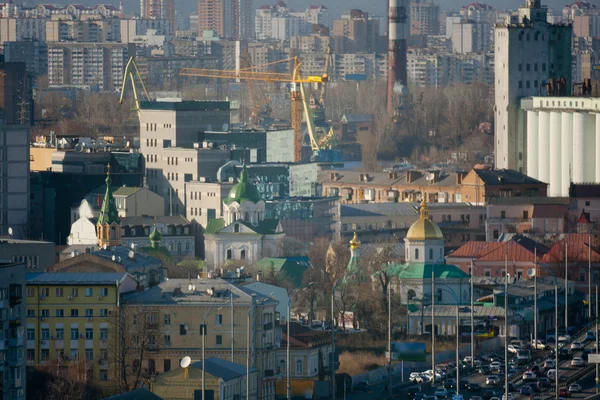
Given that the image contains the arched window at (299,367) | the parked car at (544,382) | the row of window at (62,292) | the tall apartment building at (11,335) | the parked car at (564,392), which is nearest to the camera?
the tall apartment building at (11,335)

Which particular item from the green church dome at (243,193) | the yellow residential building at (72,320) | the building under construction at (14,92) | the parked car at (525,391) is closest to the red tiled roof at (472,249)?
the green church dome at (243,193)

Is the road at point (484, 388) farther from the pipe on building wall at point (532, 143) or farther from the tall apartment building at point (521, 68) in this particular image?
the tall apartment building at point (521, 68)

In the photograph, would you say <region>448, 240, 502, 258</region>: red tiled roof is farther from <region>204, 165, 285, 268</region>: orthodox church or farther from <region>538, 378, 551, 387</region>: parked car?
<region>538, 378, 551, 387</region>: parked car

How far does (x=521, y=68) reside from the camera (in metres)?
122

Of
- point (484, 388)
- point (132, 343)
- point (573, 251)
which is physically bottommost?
point (484, 388)

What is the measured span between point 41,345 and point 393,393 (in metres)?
7.99

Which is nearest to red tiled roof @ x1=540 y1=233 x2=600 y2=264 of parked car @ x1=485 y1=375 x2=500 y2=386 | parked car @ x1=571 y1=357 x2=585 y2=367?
parked car @ x1=571 y1=357 x2=585 y2=367

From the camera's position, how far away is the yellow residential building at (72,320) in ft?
211

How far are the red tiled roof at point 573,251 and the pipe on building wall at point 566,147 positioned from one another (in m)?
23.2

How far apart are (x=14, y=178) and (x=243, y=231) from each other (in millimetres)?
10679

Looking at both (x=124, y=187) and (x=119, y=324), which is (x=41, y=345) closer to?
(x=119, y=324)

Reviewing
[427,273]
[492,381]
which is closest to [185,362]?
[492,381]

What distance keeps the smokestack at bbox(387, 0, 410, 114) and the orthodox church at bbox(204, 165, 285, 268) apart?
84.7m

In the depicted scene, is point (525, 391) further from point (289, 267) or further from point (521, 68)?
point (521, 68)
